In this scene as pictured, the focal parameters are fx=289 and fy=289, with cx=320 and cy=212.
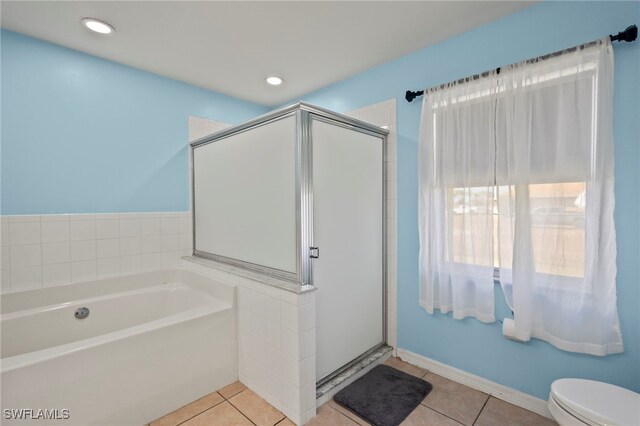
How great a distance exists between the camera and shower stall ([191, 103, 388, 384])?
5.97 ft

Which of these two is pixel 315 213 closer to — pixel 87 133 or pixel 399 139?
pixel 399 139

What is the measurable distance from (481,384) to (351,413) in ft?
3.03

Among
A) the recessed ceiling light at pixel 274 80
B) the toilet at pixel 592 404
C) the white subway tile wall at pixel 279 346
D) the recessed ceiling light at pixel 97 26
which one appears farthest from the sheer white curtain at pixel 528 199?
the recessed ceiling light at pixel 97 26

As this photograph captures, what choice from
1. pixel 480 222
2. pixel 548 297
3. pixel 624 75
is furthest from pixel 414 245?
pixel 624 75

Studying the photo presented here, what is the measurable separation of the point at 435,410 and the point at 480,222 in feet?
4.00

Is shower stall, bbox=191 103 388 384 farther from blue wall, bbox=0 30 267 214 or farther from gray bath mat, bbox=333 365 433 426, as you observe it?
blue wall, bbox=0 30 267 214

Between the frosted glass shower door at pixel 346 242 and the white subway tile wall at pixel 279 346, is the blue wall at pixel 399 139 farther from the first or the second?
the white subway tile wall at pixel 279 346

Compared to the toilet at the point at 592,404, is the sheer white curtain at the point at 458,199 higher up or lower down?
higher up

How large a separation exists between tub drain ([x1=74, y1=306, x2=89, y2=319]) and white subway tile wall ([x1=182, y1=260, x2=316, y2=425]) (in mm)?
1211

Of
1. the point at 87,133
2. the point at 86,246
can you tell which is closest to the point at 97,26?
the point at 87,133

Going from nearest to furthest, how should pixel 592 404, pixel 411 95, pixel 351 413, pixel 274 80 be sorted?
pixel 592 404, pixel 351 413, pixel 411 95, pixel 274 80

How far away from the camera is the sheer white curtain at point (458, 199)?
189cm

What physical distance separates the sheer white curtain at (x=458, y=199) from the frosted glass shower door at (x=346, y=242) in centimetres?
38

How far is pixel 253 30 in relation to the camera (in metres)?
1.97
